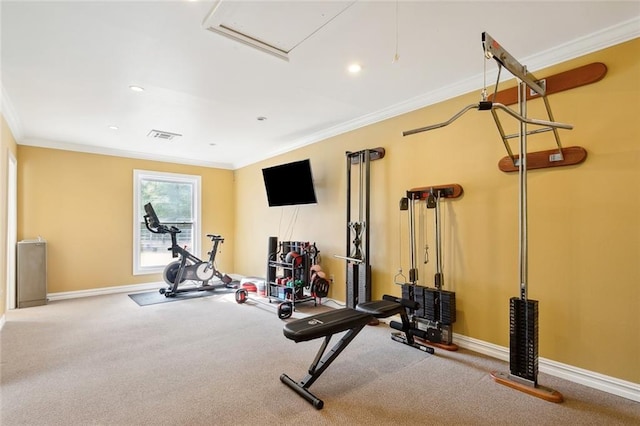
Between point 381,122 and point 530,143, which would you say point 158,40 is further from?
point 530,143

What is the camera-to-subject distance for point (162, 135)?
202 inches

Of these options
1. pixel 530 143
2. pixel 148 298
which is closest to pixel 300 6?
pixel 530 143

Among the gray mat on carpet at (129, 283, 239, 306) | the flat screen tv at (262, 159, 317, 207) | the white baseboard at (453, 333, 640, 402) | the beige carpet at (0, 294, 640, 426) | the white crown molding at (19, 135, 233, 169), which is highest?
the white crown molding at (19, 135, 233, 169)

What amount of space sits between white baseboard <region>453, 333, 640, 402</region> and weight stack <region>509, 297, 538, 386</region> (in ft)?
1.29

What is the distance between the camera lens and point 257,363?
2.88m

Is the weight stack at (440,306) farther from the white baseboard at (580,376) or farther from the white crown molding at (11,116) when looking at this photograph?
the white crown molding at (11,116)

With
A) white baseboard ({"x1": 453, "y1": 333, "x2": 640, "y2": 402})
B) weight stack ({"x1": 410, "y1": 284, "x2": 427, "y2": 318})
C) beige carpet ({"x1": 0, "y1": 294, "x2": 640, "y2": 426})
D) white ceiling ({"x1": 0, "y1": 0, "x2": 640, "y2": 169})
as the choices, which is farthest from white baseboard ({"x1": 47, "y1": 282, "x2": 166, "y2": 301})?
white baseboard ({"x1": 453, "y1": 333, "x2": 640, "y2": 402})

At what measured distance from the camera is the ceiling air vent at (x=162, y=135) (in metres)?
4.98

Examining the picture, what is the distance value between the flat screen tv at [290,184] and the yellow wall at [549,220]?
41.0 inches

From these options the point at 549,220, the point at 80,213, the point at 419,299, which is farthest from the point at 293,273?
the point at 80,213

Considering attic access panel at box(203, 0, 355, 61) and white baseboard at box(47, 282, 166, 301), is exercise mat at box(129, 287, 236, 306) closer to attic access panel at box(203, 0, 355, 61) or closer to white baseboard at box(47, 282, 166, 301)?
white baseboard at box(47, 282, 166, 301)

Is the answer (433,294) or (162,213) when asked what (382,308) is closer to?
(433,294)

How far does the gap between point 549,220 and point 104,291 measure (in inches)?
266

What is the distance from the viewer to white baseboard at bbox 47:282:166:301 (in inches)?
214
